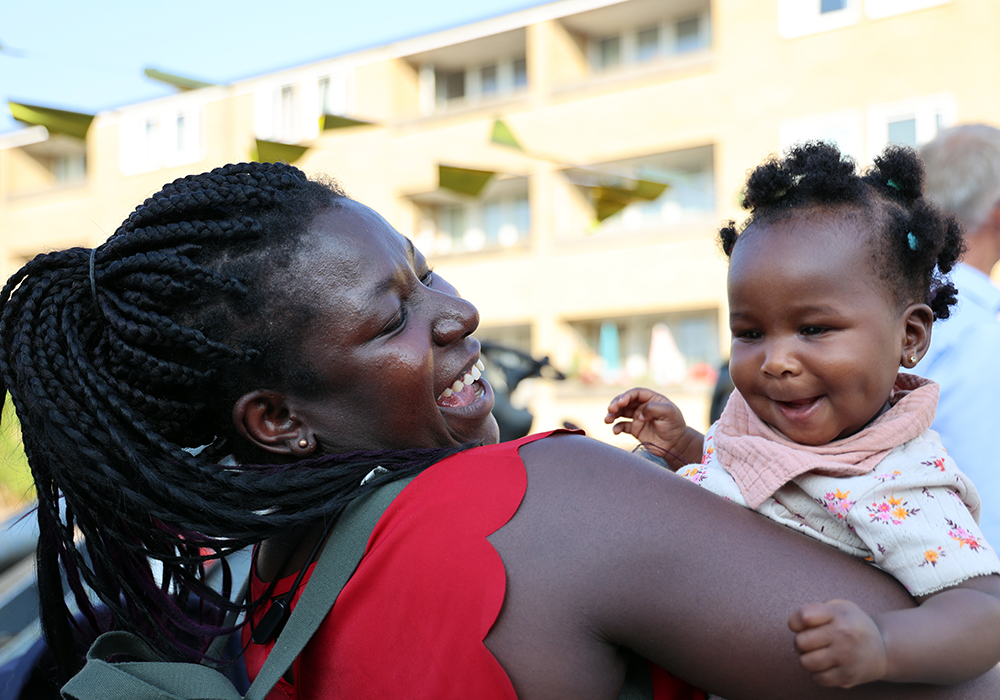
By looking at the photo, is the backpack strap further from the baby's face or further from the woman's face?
the baby's face

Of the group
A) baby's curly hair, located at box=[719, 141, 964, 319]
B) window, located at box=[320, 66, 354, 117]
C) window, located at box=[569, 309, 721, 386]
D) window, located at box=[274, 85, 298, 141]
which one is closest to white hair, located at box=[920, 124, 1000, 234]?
baby's curly hair, located at box=[719, 141, 964, 319]

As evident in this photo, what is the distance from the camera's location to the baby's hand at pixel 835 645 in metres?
1.13

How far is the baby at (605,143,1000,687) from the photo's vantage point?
1.29 meters

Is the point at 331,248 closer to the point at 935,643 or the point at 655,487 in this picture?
the point at 655,487

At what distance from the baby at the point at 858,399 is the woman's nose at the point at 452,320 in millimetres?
506

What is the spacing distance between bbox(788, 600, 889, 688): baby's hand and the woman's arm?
0.34 ft

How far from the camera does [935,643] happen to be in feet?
3.99

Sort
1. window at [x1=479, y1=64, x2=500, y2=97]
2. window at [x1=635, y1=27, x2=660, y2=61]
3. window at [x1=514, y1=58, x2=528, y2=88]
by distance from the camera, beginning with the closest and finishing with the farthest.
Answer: window at [x1=635, y1=27, x2=660, y2=61] → window at [x1=514, y1=58, x2=528, y2=88] → window at [x1=479, y1=64, x2=500, y2=97]

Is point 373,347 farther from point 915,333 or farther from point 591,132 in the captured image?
point 591,132

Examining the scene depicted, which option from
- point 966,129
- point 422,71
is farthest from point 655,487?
point 422,71

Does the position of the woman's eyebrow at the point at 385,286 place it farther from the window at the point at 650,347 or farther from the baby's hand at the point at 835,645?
the window at the point at 650,347

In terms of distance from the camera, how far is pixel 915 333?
67.4 inches

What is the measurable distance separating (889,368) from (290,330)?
107 cm

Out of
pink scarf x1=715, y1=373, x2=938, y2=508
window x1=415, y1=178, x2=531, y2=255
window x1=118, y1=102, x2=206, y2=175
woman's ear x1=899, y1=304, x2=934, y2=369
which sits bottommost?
pink scarf x1=715, y1=373, x2=938, y2=508
